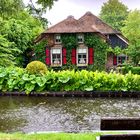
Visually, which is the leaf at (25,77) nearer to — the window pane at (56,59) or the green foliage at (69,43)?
the green foliage at (69,43)

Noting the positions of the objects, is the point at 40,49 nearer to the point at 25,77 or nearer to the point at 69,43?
the point at 69,43

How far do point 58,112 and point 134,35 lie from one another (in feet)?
87.7

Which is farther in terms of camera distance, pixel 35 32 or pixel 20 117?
pixel 35 32

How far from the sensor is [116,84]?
28.8 metres

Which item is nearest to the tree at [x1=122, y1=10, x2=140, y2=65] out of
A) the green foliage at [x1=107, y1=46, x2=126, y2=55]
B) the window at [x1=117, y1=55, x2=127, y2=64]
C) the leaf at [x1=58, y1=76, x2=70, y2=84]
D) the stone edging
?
the green foliage at [x1=107, y1=46, x2=126, y2=55]

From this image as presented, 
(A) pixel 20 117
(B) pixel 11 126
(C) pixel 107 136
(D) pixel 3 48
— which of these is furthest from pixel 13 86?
(C) pixel 107 136

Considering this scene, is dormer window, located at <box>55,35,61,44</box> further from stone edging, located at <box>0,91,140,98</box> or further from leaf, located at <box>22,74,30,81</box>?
stone edging, located at <box>0,91,140,98</box>

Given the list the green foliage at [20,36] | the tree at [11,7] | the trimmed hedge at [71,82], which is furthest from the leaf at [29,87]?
the tree at [11,7]

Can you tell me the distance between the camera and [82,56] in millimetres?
45906

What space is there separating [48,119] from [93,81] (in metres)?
9.70

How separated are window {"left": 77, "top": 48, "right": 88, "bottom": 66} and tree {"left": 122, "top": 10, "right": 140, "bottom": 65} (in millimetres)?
4951

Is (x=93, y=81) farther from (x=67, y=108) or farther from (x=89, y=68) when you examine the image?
(x=89, y=68)

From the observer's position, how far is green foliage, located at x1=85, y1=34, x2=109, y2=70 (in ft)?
149

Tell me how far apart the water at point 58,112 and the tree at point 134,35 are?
1801 cm
